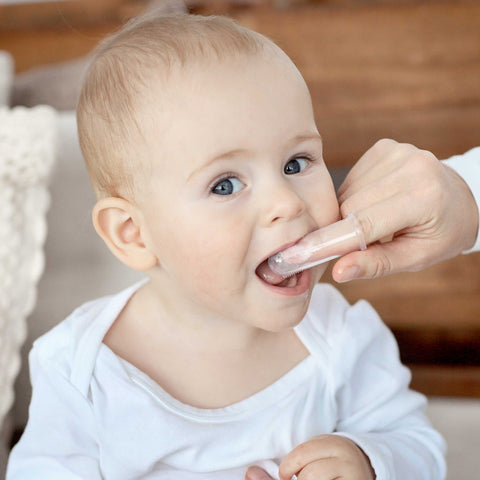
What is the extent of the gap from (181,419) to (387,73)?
1461mm

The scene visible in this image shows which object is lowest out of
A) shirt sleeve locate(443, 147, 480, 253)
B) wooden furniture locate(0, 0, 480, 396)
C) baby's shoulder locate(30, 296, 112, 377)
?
wooden furniture locate(0, 0, 480, 396)

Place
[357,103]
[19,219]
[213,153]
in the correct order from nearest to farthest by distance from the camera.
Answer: [213,153] → [19,219] → [357,103]

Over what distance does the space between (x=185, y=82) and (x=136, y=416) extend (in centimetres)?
35

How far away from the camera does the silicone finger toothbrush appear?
0.58 metres

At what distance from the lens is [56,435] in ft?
2.28

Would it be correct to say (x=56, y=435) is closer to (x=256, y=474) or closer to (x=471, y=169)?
(x=256, y=474)

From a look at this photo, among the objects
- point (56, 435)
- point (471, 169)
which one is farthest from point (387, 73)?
point (56, 435)

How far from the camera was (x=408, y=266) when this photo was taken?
0.67 meters

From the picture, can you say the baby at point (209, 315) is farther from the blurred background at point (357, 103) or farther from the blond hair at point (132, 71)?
the blurred background at point (357, 103)

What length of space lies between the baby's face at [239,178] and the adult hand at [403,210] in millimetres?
43

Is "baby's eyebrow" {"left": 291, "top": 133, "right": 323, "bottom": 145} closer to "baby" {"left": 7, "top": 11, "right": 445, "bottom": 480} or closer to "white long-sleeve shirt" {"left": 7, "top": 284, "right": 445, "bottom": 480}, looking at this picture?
"baby" {"left": 7, "top": 11, "right": 445, "bottom": 480}

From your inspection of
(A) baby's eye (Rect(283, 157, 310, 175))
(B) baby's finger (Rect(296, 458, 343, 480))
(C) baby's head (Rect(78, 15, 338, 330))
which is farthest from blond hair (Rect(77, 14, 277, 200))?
(B) baby's finger (Rect(296, 458, 343, 480))

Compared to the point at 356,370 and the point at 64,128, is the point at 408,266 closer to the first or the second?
the point at 356,370

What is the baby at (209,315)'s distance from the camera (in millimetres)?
583
